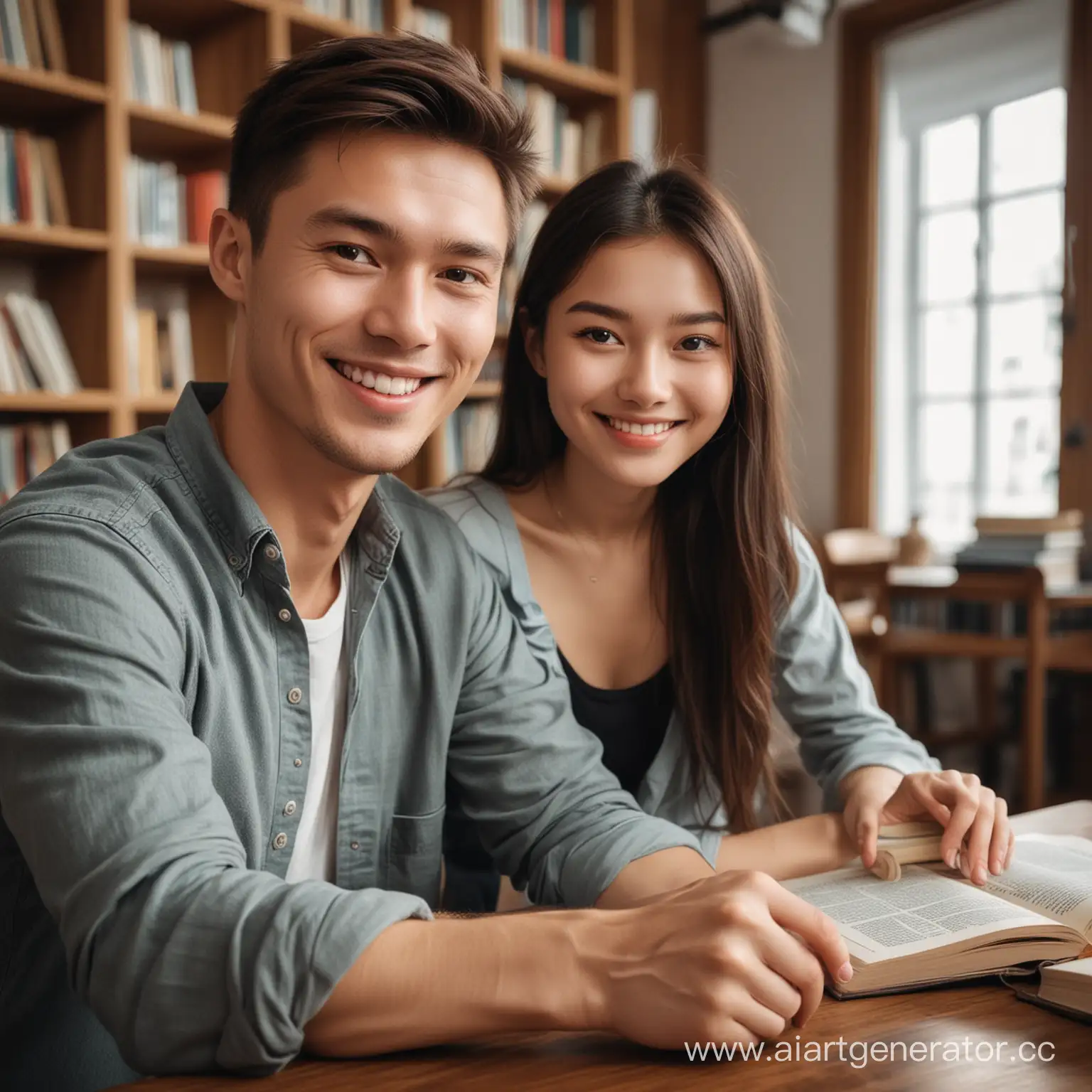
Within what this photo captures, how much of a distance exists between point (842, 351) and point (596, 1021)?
3970 mm

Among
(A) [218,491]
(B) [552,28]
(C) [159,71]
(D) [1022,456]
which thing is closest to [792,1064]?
(A) [218,491]

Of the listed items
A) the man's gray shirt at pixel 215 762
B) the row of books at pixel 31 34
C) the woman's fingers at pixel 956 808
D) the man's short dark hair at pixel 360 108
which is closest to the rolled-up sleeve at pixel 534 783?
the man's gray shirt at pixel 215 762

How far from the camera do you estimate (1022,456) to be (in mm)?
4000

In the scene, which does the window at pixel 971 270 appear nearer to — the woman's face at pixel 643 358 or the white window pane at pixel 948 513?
the white window pane at pixel 948 513

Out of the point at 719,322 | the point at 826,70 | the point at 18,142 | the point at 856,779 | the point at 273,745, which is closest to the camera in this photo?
the point at 273,745

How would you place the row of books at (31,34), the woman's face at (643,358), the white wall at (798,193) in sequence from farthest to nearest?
the white wall at (798,193)
the row of books at (31,34)
the woman's face at (643,358)

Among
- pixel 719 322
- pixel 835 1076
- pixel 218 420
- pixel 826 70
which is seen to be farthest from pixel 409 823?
pixel 826 70

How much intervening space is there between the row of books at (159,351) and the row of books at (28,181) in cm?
33

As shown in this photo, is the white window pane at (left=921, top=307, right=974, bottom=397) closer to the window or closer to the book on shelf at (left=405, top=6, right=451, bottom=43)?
the window

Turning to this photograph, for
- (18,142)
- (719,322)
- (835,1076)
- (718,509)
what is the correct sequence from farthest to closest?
1. (18,142)
2. (718,509)
3. (719,322)
4. (835,1076)

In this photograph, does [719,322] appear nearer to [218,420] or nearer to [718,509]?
[718,509]

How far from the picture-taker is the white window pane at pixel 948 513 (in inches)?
166

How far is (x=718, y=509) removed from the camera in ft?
5.15

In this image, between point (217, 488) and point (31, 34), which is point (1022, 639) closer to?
point (217, 488)
